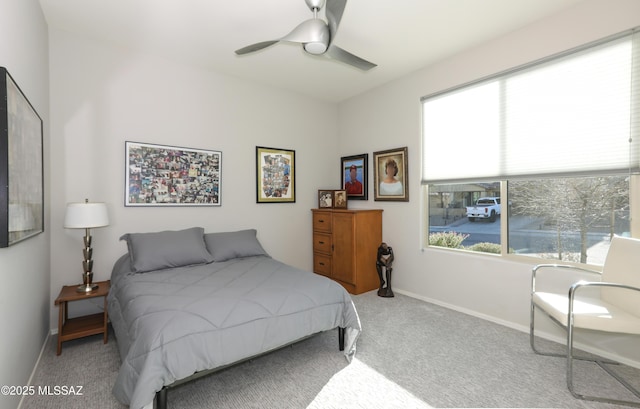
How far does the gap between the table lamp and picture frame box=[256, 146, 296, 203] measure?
1.81 m

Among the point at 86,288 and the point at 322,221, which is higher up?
the point at 322,221

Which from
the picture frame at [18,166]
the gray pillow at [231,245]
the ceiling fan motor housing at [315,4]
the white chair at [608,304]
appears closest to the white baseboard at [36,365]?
the picture frame at [18,166]

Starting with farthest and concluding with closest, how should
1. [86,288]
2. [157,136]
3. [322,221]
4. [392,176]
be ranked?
[322,221] < [392,176] < [157,136] < [86,288]

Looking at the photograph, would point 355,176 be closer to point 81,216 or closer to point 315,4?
point 315,4

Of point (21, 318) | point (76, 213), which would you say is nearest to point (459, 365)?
point (21, 318)

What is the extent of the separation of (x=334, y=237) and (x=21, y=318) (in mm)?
3125

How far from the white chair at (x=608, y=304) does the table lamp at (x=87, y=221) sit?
3.60m

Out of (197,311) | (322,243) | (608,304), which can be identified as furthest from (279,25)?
(608,304)

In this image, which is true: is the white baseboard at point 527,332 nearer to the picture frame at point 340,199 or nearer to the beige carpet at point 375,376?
the beige carpet at point 375,376

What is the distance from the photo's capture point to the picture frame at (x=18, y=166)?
55.5 inches

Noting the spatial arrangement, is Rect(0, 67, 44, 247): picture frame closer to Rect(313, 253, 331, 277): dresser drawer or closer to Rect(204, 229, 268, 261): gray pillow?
Rect(204, 229, 268, 261): gray pillow

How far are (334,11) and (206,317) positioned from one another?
2151 mm

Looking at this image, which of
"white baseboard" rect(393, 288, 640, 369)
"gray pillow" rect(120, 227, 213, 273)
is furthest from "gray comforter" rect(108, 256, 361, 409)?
"white baseboard" rect(393, 288, 640, 369)

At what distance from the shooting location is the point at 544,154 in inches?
105
